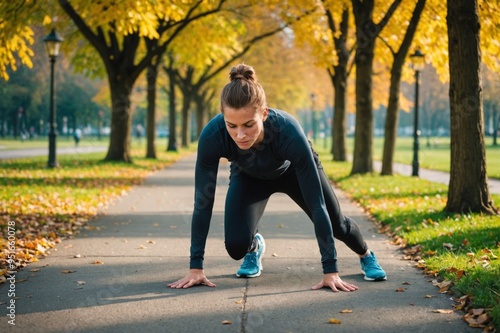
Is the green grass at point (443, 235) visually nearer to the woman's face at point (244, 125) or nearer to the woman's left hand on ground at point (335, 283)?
the woman's left hand on ground at point (335, 283)

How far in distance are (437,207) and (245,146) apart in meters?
6.47

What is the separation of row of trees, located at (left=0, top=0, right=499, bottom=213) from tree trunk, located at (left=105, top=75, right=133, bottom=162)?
0.11 ft

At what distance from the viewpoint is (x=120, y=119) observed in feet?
69.5

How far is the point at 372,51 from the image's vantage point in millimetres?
16750

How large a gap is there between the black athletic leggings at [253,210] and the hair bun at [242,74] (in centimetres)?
97

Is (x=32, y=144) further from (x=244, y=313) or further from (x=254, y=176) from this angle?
(x=244, y=313)

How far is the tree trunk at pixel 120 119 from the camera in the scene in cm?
2053

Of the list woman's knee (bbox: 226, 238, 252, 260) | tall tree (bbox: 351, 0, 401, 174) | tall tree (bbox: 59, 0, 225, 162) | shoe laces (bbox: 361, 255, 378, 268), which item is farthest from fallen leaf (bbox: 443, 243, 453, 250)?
tall tree (bbox: 59, 0, 225, 162)

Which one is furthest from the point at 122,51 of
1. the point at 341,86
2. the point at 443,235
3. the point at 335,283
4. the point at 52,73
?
the point at 335,283

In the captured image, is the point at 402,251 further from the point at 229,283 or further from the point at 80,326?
the point at 80,326

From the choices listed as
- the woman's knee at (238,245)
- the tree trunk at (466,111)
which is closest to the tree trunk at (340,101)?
the tree trunk at (466,111)

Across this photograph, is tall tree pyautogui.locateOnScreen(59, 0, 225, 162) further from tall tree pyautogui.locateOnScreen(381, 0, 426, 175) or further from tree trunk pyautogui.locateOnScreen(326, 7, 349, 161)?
tall tree pyautogui.locateOnScreen(381, 0, 426, 175)

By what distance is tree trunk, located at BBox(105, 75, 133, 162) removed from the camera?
67.4 feet

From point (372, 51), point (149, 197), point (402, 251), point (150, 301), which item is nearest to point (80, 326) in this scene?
point (150, 301)
